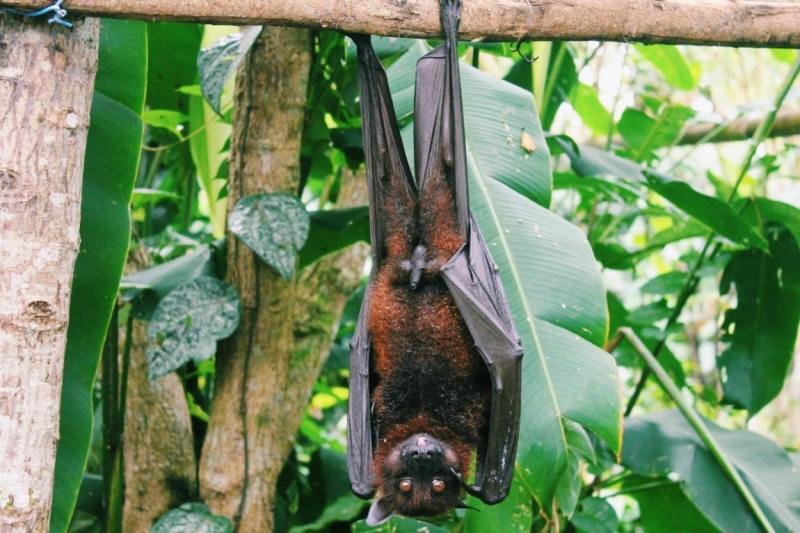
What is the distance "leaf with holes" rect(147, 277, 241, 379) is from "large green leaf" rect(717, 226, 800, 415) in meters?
2.16

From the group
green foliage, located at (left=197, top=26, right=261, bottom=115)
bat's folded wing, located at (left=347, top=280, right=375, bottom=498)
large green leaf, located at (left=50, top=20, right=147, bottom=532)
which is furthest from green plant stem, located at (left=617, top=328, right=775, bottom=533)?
large green leaf, located at (left=50, top=20, right=147, bottom=532)

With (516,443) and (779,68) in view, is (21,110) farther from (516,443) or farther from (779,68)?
(779,68)

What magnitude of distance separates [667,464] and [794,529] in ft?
1.54

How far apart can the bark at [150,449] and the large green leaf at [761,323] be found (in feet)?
7.51

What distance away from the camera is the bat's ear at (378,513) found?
6.73ft

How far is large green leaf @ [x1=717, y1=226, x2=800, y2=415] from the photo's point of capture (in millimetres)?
3309

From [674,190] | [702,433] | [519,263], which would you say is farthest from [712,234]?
[519,263]

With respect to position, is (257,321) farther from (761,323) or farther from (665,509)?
(761,323)

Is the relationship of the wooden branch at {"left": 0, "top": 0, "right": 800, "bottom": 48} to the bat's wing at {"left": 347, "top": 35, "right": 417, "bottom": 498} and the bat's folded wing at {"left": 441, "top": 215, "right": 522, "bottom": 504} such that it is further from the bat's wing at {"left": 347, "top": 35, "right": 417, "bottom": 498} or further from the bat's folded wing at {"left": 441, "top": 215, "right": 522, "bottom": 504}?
the bat's folded wing at {"left": 441, "top": 215, "right": 522, "bottom": 504}

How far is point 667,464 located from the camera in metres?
2.91

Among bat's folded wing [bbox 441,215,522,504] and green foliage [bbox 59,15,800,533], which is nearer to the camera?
bat's folded wing [bbox 441,215,522,504]

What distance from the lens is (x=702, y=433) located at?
112 inches

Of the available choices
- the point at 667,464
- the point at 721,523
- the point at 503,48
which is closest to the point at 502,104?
the point at 503,48

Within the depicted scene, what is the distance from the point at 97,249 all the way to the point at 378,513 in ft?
3.46
